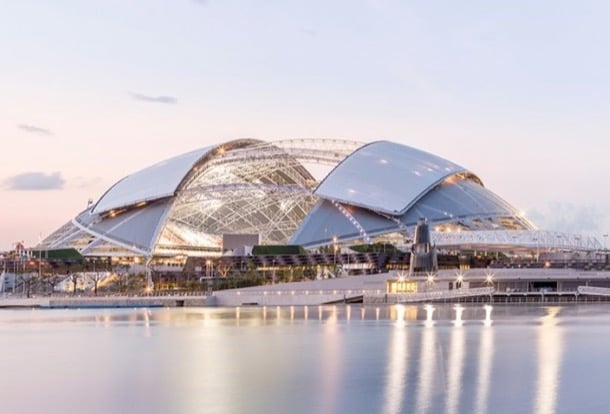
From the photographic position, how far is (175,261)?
109 meters

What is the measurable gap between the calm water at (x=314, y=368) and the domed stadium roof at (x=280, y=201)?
175ft

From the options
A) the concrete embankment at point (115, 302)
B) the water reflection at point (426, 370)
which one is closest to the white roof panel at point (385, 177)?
the concrete embankment at point (115, 302)

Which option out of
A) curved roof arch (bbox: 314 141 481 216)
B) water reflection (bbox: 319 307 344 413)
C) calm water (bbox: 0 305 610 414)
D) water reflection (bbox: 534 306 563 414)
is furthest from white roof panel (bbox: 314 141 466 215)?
water reflection (bbox: 534 306 563 414)

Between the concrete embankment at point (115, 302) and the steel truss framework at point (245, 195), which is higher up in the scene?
the steel truss framework at point (245, 195)

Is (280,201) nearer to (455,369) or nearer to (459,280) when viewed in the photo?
(459,280)

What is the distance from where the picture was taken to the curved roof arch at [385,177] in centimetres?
10869

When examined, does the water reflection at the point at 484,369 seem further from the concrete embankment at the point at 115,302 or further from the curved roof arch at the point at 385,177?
the curved roof arch at the point at 385,177

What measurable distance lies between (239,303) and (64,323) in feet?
94.8

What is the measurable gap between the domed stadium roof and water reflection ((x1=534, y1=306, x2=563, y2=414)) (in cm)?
5816

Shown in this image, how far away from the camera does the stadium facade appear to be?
353 feet

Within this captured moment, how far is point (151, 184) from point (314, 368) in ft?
279

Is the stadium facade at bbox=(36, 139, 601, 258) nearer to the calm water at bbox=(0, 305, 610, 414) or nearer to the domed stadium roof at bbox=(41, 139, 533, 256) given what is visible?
the domed stadium roof at bbox=(41, 139, 533, 256)

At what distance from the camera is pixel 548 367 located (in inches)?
1240

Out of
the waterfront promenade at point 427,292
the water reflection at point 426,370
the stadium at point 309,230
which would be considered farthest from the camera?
the stadium at point 309,230
